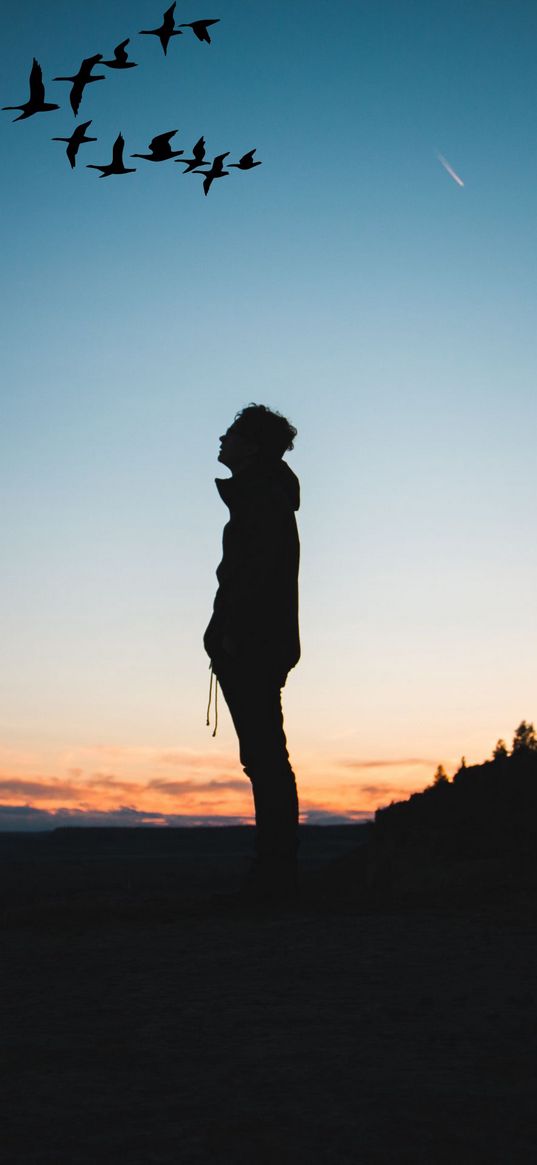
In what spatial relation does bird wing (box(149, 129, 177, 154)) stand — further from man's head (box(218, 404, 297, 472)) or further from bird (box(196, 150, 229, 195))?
man's head (box(218, 404, 297, 472))

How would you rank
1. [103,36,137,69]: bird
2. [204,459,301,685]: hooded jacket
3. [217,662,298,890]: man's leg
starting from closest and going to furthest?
[103,36,137,69]: bird
[217,662,298,890]: man's leg
[204,459,301,685]: hooded jacket

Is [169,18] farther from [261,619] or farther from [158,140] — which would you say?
[261,619]

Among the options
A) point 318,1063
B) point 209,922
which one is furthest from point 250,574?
point 318,1063

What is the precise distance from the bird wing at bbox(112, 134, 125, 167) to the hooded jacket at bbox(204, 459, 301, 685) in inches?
89.1

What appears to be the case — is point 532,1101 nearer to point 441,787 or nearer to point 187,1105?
point 187,1105

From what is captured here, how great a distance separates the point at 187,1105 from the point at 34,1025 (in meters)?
1.07

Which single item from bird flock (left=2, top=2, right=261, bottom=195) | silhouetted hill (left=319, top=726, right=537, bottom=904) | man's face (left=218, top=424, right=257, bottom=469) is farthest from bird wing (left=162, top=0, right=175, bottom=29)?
silhouetted hill (left=319, top=726, right=537, bottom=904)

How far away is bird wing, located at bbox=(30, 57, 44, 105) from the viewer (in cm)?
419

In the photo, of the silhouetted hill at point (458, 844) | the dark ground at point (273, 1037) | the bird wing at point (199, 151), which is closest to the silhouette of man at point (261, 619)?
the silhouetted hill at point (458, 844)

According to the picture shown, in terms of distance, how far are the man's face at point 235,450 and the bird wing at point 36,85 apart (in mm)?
2658

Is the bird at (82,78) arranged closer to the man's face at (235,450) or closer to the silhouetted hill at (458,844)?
the man's face at (235,450)

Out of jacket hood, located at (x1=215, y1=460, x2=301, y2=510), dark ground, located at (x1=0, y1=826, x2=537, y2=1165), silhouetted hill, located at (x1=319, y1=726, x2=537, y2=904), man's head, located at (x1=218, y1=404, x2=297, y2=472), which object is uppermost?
man's head, located at (x1=218, y1=404, x2=297, y2=472)

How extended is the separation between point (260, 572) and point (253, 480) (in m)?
0.54

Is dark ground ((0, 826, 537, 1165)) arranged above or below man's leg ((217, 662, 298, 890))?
below
